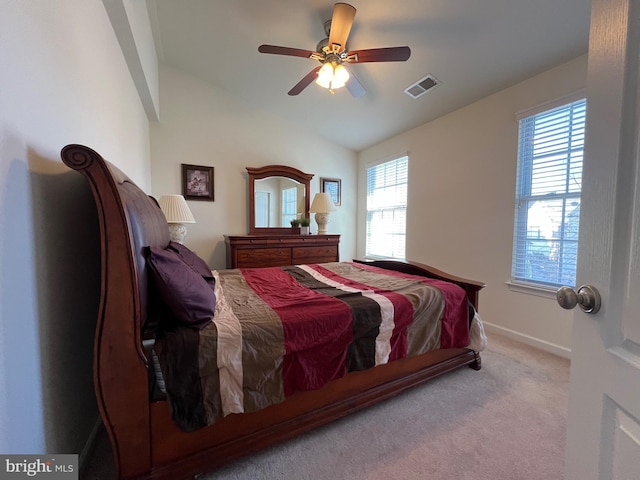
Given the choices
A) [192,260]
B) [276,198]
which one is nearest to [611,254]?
[192,260]

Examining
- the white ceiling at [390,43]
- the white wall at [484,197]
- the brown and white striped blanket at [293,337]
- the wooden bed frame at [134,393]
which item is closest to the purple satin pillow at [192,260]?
the brown and white striped blanket at [293,337]

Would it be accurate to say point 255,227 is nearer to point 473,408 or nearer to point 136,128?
point 136,128

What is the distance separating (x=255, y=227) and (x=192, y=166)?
118cm

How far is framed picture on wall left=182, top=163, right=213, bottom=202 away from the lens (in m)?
3.72

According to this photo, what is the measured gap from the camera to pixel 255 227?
4.14m

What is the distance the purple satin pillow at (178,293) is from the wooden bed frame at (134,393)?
0.06 meters

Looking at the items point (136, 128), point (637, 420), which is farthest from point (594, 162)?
point (136, 128)

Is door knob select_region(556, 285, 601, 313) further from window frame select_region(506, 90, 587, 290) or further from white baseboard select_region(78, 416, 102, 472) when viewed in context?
window frame select_region(506, 90, 587, 290)

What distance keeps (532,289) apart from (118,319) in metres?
3.21

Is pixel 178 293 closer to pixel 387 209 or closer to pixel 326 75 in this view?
pixel 326 75

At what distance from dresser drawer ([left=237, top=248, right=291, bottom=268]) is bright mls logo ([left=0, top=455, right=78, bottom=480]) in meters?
2.74

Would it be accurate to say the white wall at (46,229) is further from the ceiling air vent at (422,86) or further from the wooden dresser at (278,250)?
the ceiling air vent at (422,86)

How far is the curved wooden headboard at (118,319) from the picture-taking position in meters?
0.97

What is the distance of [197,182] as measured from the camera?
3791 millimetres
